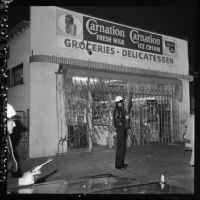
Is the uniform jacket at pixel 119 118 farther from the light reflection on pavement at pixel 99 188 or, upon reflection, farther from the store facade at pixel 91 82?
the store facade at pixel 91 82

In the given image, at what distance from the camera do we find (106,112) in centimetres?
973

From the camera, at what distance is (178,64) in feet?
40.5

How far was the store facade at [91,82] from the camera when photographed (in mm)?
8359

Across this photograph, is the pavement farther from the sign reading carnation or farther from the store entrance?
the sign reading carnation

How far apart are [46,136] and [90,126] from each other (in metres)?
1.71

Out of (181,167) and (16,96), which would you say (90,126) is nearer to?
(16,96)

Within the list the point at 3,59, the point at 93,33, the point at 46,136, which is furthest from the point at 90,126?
the point at 3,59

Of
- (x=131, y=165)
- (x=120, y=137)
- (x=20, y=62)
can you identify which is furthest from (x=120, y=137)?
(x=20, y=62)

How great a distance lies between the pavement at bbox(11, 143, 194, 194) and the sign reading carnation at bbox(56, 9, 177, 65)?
12.5 feet

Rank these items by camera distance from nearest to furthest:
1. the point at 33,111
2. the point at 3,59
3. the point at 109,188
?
the point at 109,188, the point at 3,59, the point at 33,111

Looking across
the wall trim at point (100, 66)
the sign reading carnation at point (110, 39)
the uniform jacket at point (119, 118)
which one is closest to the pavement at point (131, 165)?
the uniform jacket at point (119, 118)

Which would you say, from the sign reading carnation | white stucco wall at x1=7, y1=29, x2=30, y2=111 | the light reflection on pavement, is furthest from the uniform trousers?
the sign reading carnation

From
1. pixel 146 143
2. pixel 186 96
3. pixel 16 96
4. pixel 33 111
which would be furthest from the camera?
pixel 186 96

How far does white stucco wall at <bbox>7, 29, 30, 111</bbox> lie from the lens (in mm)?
8492
